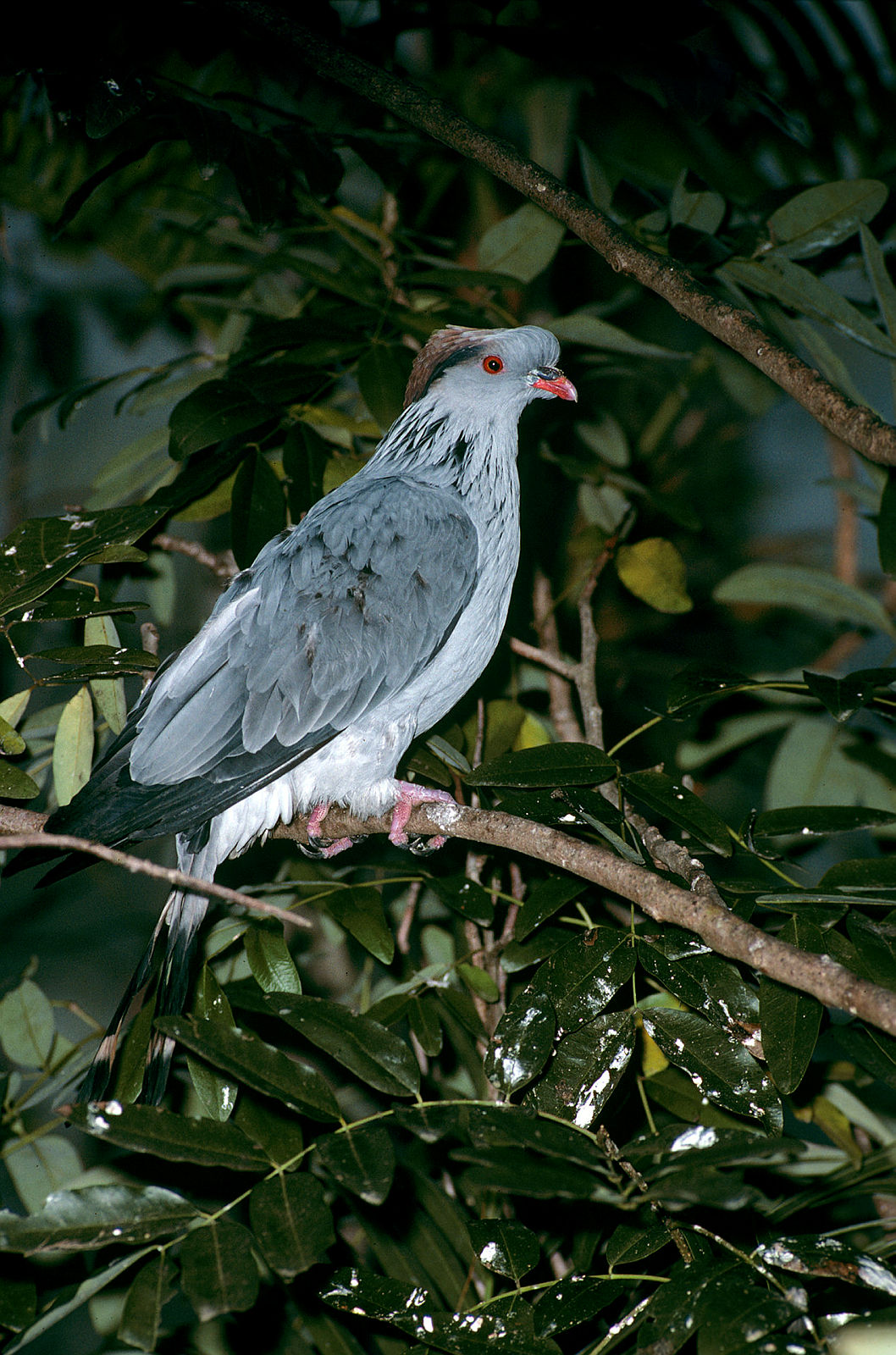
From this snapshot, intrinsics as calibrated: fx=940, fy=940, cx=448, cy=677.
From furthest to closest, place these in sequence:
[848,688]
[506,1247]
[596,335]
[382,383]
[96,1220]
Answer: [596,335] → [382,383] → [848,688] → [506,1247] → [96,1220]

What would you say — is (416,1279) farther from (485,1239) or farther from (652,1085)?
(652,1085)

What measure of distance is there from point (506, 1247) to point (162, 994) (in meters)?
0.76

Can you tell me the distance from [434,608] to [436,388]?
60cm

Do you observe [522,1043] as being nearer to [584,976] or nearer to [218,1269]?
[584,976]

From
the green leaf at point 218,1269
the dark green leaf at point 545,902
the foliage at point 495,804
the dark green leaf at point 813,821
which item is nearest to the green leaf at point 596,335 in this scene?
the foliage at point 495,804

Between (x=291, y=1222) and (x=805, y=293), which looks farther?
(x=805, y=293)

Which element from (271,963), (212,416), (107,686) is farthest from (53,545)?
(271,963)

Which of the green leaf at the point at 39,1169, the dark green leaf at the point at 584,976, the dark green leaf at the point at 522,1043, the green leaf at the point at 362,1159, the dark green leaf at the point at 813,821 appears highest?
the dark green leaf at the point at 813,821

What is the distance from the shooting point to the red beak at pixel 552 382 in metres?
2.20

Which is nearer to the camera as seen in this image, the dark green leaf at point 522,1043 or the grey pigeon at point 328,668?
the dark green leaf at point 522,1043

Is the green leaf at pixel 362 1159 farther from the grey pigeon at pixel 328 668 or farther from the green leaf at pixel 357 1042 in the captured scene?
the grey pigeon at pixel 328 668

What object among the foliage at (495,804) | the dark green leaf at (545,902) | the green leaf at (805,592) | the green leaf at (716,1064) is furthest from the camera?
the green leaf at (805,592)

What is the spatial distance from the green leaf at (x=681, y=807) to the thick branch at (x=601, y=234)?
60cm

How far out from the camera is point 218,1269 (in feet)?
3.67
